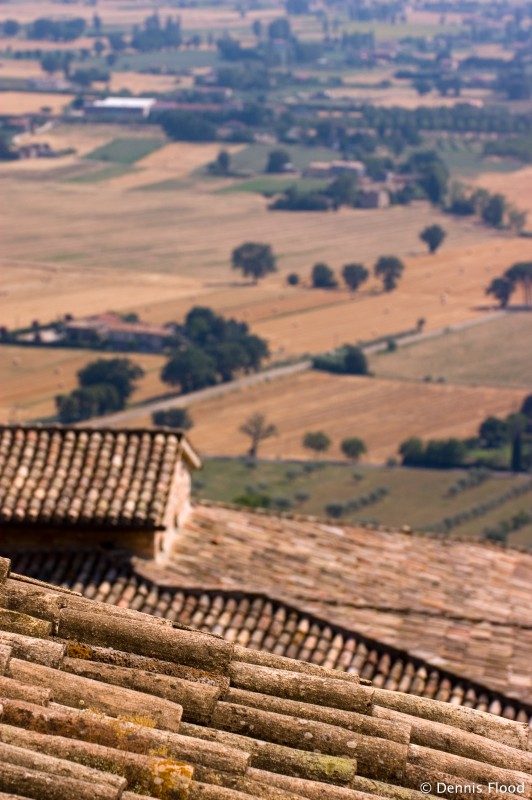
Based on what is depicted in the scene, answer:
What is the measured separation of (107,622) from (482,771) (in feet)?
6.13

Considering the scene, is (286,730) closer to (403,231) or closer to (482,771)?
(482,771)

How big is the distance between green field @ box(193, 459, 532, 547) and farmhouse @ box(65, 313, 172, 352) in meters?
31.1

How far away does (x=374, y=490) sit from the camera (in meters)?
82.3

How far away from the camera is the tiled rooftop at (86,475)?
21.3 meters

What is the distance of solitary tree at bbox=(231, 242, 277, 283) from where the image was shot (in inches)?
5655

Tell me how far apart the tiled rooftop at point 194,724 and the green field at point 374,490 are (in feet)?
212

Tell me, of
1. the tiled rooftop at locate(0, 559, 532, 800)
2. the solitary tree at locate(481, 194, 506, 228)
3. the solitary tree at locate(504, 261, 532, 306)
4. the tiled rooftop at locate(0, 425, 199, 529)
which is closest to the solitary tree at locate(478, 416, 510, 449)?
the solitary tree at locate(504, 261, 532, 306)

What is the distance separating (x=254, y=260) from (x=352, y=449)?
56.2 m

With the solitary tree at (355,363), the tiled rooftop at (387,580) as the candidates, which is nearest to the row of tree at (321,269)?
the solitary tree at (355,363)

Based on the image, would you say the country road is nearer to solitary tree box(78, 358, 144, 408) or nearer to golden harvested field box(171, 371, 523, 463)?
golden harvested field box(171, 371, 523, 463)

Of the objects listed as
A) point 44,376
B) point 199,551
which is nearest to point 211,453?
point 44,376

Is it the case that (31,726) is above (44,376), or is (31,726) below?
above

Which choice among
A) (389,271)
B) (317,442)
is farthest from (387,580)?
(389,271)

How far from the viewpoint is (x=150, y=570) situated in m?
21.3
